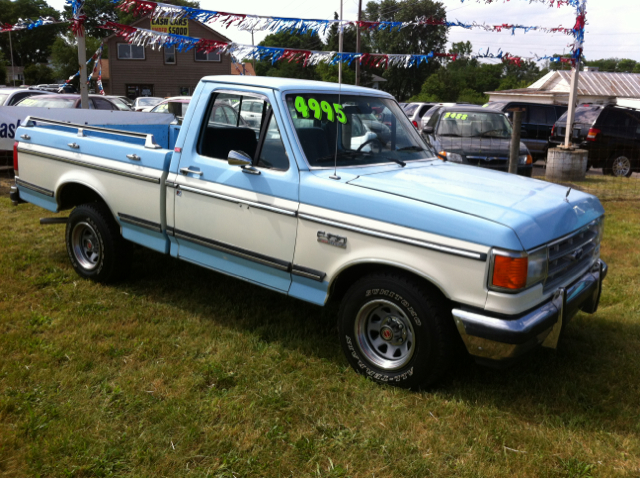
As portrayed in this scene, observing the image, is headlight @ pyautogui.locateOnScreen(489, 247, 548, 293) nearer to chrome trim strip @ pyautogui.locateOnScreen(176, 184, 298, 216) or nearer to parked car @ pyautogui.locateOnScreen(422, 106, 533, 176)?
chrome trim strip @ pyautogui.locateOnScreen(176, 184, 298, 216)

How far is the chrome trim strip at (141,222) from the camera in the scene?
488 centimetres

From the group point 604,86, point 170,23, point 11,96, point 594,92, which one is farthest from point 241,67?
point 604,86

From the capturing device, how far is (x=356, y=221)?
3.72 m

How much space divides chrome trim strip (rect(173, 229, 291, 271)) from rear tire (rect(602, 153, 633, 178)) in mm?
12760

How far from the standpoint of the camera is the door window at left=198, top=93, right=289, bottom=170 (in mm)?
4227

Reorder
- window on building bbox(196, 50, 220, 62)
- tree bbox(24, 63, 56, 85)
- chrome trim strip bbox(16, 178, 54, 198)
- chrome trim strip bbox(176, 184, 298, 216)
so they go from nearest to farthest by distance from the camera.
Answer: chrome trim strip bbox(176, 184, 298, 216)
chrome trim strip bbox(16, 178, 54, 198)
window on building bbox(196, 50, 220, 62)
tree bbox(24, 63, 56, 85)

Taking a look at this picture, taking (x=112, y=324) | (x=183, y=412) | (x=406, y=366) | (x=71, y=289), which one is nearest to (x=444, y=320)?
(x=406, y=366)

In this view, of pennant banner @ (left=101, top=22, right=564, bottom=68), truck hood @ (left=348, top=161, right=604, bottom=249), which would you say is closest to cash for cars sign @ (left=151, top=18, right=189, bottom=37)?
pennant banner @ (left=101, top=22, right=564, bottom=68)

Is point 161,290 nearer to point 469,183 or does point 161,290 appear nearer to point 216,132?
point 216,132

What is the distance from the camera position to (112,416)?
3477 millimetres

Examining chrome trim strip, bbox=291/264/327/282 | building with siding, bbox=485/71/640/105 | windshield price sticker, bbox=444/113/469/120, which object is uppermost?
building with siding, bbox=485/71/640/105

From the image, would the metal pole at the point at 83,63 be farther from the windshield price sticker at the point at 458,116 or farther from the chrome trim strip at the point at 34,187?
the windshield price sticker at the point at 458,116

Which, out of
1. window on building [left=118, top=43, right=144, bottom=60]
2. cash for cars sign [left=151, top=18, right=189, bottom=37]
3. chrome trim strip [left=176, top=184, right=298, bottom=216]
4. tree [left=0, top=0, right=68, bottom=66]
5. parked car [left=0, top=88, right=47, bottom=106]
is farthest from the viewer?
tree [left=0, top=0, right=68, bottom=66]

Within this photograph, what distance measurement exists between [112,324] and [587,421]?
3.56 meters
